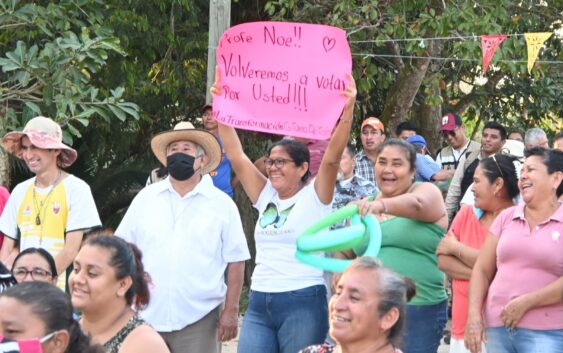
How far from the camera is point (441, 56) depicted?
53.7 ft

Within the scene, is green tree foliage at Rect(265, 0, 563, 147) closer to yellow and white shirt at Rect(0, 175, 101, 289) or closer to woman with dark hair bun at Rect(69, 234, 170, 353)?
yellow and white shirt at Rect(0, 175, 101, 289)

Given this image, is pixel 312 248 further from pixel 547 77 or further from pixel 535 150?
pixel 547 77

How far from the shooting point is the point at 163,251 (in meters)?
6.81

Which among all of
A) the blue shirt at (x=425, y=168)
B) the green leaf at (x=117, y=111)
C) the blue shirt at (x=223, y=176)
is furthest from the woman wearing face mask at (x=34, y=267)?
the blue shirt at (x=425, y=168)

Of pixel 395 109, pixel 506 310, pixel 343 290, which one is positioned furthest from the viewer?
pixel 395 109

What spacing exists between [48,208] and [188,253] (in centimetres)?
112

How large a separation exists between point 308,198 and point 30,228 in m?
1.88

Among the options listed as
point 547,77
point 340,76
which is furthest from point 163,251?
point 547,77

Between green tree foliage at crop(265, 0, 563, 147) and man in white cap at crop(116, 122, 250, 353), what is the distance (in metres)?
6.10

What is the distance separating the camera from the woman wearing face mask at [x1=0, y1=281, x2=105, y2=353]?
166 inches

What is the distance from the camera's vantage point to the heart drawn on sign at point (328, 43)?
7238 millimetres

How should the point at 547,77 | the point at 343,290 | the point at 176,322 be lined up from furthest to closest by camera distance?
the point at 547,77 → the point at 176,322 → the point at 343,290

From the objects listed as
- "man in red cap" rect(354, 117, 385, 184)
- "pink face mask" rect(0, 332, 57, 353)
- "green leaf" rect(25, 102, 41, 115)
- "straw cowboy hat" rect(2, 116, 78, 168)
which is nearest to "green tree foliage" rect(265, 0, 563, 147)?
"man in red cap" rect(354, 117, 385, 184)

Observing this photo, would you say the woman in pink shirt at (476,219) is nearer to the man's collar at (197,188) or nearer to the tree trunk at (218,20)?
the man's collar at (197,188)
